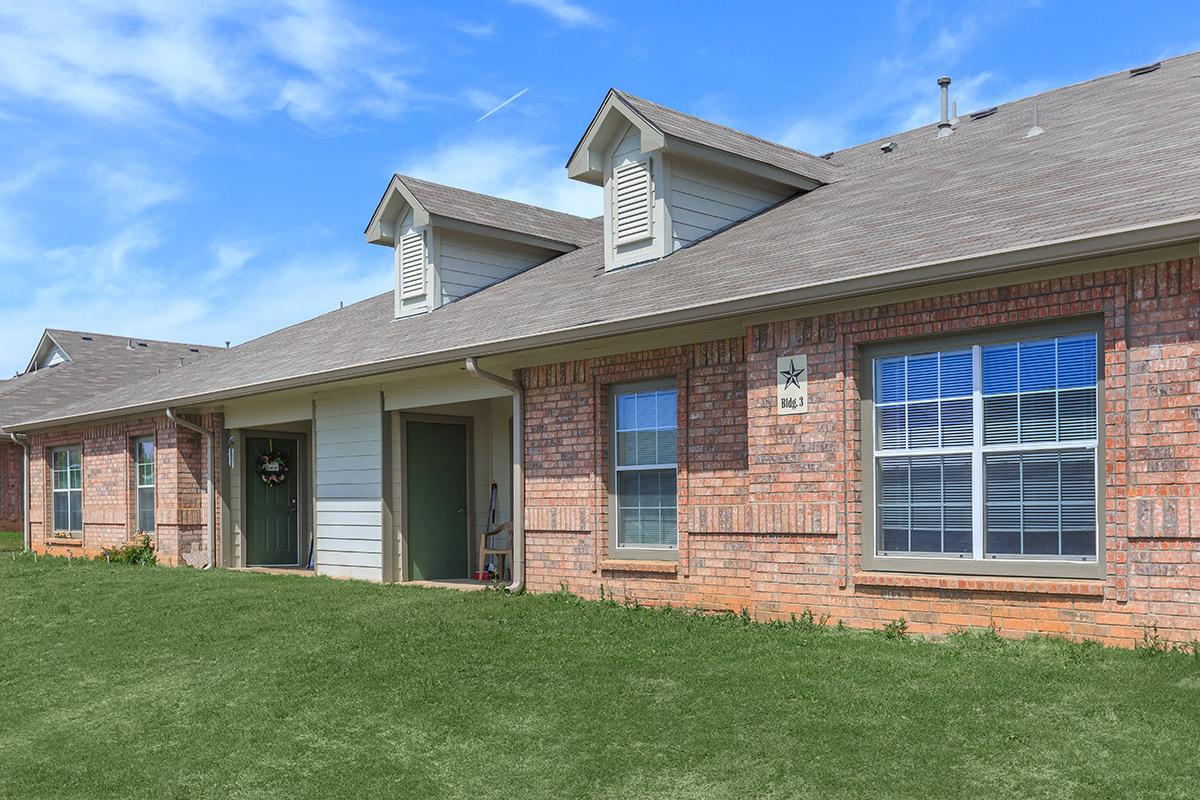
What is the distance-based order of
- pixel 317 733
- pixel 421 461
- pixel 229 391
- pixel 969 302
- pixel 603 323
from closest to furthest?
1. pixel 317 733
2. pixel 969 302
3. pixel 603 323
4. pixel 421 461
5. pixel 229 391

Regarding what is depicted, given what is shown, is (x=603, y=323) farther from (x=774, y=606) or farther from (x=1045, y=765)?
(x=1045, y=765)

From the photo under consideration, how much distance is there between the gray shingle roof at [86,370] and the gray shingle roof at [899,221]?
14.2 metres

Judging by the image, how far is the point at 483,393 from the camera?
13492mm

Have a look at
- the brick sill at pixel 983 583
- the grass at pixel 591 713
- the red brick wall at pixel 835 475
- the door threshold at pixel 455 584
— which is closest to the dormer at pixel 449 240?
the door threshold at pixel 455 584

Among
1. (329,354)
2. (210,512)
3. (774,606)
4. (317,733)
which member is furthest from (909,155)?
(210,512)

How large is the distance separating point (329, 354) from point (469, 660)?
27.7 ft

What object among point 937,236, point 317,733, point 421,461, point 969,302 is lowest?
point 317,733

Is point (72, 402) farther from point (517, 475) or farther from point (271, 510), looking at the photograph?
point (517, 475)

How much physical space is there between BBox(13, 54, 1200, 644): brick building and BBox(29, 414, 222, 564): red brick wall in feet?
5.59

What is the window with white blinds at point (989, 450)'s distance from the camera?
825 centimetres

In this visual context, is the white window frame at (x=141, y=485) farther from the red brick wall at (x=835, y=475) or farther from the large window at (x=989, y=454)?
the large window at (x=989, y=454)

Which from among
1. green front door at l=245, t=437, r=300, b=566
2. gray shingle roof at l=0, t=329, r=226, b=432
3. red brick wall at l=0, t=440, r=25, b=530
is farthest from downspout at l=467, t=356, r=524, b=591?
red brick wall at l=0, t=440, r=25, b=530

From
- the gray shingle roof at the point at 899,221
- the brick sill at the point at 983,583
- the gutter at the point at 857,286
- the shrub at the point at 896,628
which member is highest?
the gray shingle roof at the point at 899,221

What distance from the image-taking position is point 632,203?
530 inches
